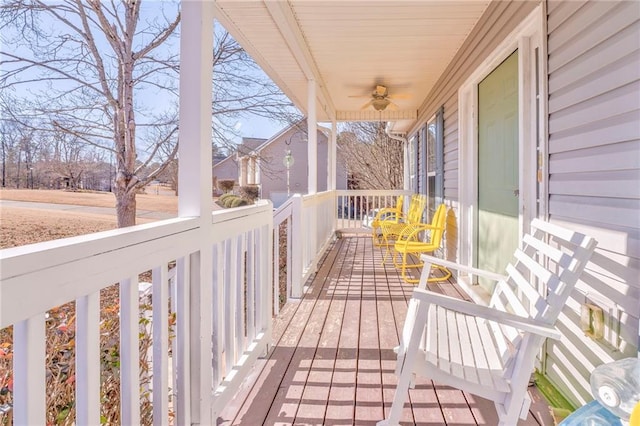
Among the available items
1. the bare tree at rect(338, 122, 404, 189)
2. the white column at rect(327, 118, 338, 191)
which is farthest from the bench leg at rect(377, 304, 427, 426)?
the bare tree at rect(338, 122, 404, 189)

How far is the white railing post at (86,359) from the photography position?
905mm

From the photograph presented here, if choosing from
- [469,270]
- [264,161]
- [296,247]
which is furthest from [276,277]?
[264,161]

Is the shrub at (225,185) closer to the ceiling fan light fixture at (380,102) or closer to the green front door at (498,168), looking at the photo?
the green front door at (498,168)

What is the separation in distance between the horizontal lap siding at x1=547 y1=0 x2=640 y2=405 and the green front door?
28.4 inches

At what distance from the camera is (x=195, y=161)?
1493mm

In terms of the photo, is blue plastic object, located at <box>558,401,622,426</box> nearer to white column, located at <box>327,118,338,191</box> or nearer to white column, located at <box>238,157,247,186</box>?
white column, located at <box>238,157,247,186</box>

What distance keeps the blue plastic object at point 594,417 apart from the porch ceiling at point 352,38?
9.50ft

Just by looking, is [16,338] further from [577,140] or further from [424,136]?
[424,136]

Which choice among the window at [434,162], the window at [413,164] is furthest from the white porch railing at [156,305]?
the window at [413,164]

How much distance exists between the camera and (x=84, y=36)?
68.4 inches

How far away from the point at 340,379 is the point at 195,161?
1.40 m

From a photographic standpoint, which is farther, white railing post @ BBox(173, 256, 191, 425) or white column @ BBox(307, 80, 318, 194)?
white column @ BBox(307, 80, 318, 194)

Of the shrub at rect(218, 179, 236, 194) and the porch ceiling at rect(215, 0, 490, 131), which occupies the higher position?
the porch ceiling at rect(215, 0, 490, 131)

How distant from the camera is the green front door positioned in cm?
275
